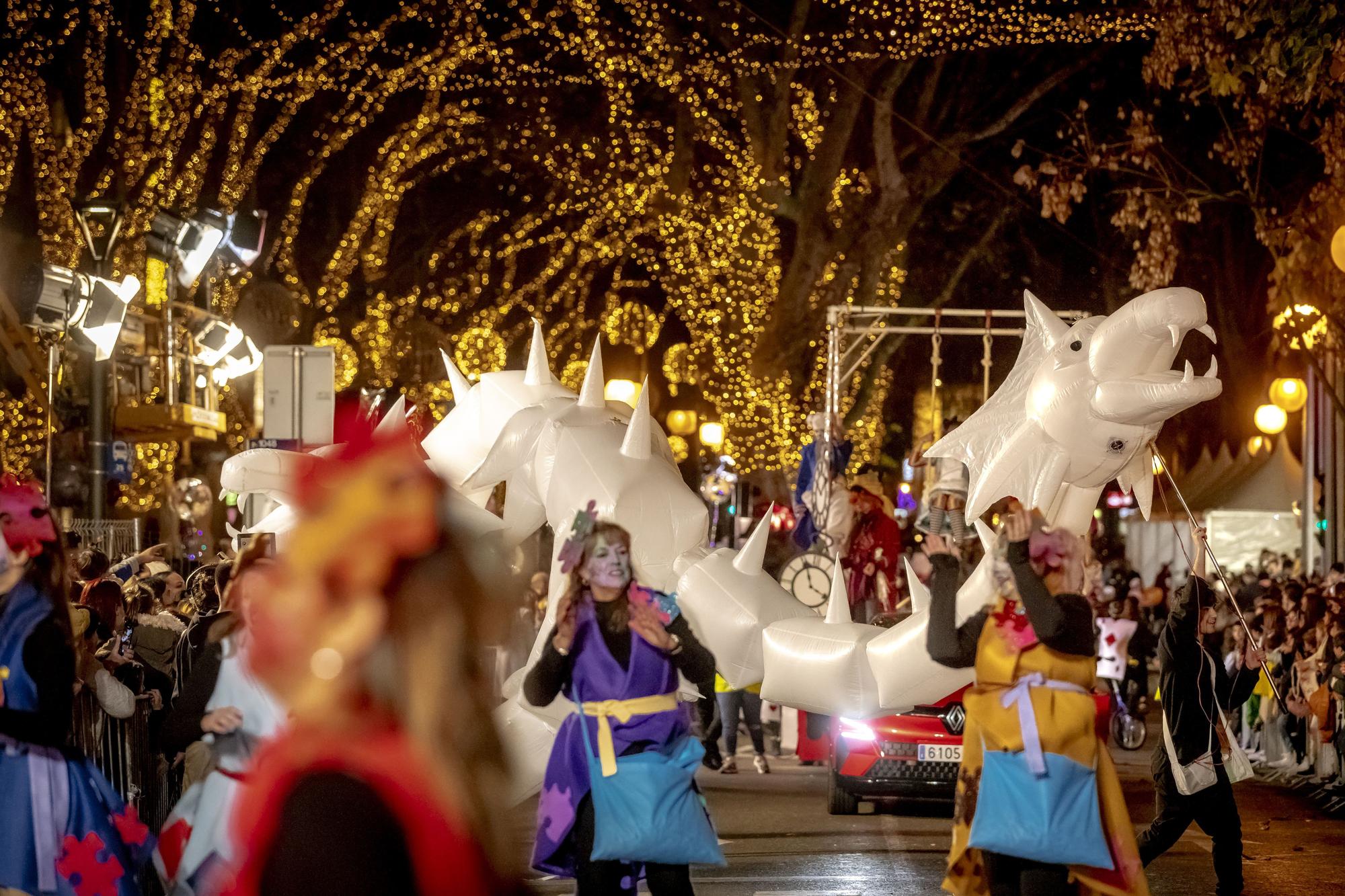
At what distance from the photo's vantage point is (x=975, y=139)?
82.3 ft

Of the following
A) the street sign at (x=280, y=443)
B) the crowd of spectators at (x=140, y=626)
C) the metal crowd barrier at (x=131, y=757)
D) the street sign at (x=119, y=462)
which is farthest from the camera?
the street sign at (x=119, y=462)

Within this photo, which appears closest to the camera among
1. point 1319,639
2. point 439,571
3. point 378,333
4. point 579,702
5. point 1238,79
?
point 439,571

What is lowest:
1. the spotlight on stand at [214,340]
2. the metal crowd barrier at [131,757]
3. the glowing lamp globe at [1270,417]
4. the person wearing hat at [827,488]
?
the metal crowd barrier at [131,757]

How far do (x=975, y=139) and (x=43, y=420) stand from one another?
13.0m

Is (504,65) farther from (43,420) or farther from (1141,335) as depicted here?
(1141,335)

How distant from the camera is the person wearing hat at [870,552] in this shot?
1364 centimetres

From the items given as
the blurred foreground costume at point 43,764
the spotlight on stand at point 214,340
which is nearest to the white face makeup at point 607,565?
the blurred foreground costume at point 43,764

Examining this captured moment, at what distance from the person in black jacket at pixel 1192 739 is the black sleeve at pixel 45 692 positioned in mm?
5484

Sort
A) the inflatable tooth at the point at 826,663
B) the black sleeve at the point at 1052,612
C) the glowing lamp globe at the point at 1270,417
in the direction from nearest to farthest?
1. the black sleeve at the point at 1052,612
2. the inflatable tooth at the point at 826,663
3. the glowing lamp globe at the point at 1270,417

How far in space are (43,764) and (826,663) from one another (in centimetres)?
316

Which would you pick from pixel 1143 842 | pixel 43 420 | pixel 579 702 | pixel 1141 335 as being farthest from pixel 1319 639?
pixel 43 420

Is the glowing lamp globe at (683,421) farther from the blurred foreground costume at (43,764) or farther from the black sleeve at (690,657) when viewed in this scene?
the blurred foreground costume at (43,764)

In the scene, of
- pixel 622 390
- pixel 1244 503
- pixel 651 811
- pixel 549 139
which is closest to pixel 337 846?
pixel 651 811

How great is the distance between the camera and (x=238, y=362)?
18.4 m
